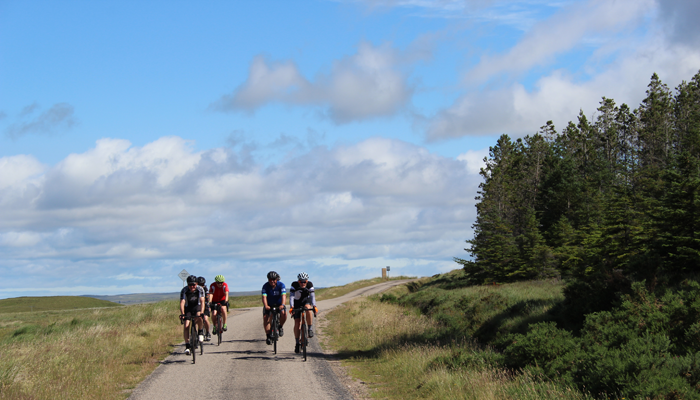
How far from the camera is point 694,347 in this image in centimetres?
1261

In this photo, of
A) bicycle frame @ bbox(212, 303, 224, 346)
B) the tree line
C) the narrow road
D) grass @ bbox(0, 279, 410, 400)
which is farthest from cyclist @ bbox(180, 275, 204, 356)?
the tree line

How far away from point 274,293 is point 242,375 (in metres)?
3.73

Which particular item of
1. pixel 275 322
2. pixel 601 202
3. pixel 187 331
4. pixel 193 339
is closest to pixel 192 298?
pixel 187 331

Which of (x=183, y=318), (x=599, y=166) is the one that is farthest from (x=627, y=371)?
(x=599, y=166)

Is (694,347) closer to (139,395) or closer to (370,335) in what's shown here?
(370,335)

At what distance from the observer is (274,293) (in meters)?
15.4

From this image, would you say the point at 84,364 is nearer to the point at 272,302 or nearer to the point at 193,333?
the point at 193,333

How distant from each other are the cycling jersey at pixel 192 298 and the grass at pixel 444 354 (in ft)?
14.9

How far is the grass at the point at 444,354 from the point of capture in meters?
9.98

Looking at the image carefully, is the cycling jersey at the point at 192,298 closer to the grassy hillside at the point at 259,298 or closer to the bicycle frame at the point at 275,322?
the bicycle frame at the point at 275,322

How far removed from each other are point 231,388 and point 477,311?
18106mm

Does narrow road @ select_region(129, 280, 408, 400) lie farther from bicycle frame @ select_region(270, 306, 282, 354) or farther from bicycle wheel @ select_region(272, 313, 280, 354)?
bicycle frame @ select_region(270, 306, 282, 354)

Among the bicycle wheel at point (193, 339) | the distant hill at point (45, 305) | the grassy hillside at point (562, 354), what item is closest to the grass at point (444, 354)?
the grassy hillside at point (562, 354)

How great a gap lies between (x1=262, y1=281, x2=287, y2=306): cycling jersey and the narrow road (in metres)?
1.51
